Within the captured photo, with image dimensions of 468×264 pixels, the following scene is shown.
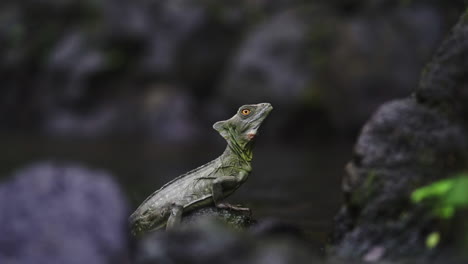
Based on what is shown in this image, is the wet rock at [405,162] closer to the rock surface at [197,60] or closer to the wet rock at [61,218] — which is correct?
the wet rock at [61,218]

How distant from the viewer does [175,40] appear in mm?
23281

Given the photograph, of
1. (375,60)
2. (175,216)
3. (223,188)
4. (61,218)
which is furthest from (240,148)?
(375,60)

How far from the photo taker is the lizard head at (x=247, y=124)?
19.8 feet

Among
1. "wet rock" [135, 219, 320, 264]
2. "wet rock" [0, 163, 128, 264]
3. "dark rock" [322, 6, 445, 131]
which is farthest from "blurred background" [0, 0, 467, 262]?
"wet rock" [135, 219, 320, 264]

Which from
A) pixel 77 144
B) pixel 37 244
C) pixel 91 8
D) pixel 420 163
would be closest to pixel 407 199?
pixel 420 163

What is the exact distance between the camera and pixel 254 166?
15.9 meters

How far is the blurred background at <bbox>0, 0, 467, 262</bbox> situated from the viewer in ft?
56.4

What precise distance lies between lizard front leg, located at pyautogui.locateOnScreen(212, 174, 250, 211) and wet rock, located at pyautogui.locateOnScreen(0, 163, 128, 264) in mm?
1638

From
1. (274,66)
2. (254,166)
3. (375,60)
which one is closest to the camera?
(254,166)

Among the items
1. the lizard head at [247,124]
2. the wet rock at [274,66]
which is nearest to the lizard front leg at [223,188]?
the lizard head at [247,124]

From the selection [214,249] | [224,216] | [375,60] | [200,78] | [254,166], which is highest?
[200,78]

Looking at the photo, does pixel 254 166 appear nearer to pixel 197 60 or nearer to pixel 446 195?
pixel 197 60

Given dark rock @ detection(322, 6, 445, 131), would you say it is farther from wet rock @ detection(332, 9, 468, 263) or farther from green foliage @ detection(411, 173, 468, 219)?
green foliage @ detection(411, 173, 468, 219)

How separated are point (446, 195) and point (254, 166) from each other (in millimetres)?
11803
